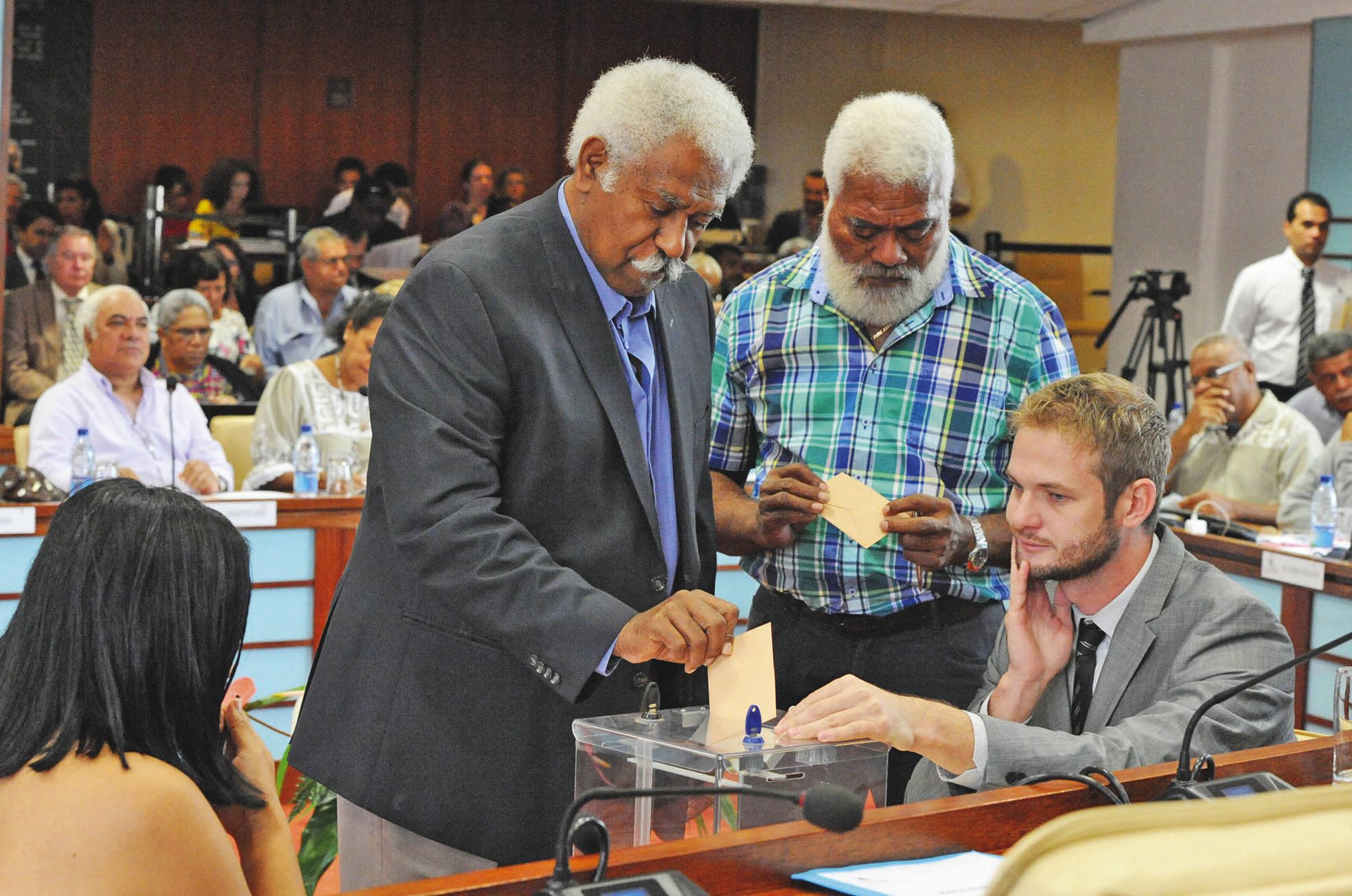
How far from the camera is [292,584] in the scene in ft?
14.4

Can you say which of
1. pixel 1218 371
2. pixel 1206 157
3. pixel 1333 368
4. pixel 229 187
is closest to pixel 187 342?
pixel 1218 371

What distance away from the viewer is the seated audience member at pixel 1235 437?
531 centimetres

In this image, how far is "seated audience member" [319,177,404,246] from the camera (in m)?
9.53

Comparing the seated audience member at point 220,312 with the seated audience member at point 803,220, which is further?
the seated audience member at point 803,220

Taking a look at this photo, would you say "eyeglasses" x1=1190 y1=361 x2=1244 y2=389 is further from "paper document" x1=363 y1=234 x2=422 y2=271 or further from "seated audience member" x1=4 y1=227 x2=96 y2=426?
"paper document" x1=363 y1=234 x2=422 y2=271

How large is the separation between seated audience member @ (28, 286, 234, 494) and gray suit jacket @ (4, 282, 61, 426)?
2028 millimetres

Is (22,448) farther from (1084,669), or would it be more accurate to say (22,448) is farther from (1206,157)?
(1206,157)

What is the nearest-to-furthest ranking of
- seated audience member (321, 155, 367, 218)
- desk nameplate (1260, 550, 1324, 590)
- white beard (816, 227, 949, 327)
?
white beard (816, 227, 949, 327)
desk nameplate (1260, 550, 1324, 590)
seated audience member (321, 155, 367, 218)

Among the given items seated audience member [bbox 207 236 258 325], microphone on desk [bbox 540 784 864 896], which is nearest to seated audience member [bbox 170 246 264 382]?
seated audience member [bbox 207 236 258 325]

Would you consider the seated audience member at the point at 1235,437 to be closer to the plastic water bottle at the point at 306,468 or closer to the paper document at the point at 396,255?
the plastic water bottle at the point at 306,468

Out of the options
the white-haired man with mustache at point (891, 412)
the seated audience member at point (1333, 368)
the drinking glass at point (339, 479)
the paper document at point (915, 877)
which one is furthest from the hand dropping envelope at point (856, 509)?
the seated audience member at point (1333, 368)

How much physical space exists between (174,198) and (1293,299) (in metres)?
7.22

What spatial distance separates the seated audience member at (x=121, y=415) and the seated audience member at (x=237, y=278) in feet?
9.22

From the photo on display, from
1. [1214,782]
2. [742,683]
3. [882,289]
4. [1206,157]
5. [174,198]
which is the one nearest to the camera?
[1214,782]
